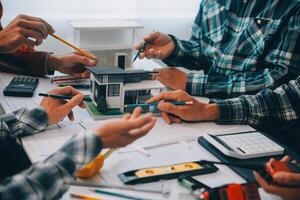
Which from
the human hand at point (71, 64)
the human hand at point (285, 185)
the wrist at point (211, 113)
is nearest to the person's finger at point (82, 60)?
the human hand at point (71, 64)

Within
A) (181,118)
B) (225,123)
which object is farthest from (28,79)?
(225,123)

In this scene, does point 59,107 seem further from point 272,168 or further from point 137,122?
point 272,168

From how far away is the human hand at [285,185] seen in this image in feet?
3.31

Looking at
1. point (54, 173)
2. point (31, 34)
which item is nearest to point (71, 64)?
point (31, 34)

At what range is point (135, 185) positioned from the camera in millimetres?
1051

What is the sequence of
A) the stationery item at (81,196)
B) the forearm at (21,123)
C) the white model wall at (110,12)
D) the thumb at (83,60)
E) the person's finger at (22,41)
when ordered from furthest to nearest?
the white model wall at (110,12), the thumb at (83,60), the person's finger at (22,41), the forearm at (21,123), the stationery item at (81,196)

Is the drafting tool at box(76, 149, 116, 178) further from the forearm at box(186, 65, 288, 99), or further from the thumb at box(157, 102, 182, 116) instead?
the forearm at box(186, 65, 288, 99)

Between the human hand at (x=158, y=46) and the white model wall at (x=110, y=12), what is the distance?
1.75 ft

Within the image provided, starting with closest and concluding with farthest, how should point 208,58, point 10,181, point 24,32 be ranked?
1. point 10,181
2. point 24,32
3. point 208,58

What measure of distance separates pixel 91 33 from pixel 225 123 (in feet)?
2.83

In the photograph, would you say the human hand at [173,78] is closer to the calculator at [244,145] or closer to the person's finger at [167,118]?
the person's finger at [167,118]

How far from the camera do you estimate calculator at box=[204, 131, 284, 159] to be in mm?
1216

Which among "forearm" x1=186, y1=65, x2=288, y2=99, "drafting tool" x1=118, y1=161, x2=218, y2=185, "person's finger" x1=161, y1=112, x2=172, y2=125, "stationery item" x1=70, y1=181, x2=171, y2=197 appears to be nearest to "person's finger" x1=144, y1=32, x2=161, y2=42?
"forearm" x1=186, y1=65, x2=288, y2=99

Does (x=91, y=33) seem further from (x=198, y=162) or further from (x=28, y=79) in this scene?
(x=198, y=162)
